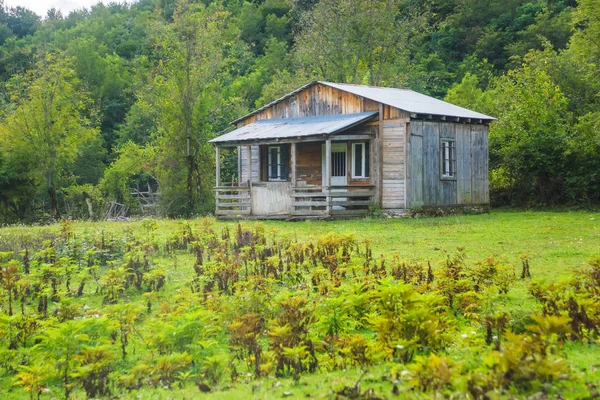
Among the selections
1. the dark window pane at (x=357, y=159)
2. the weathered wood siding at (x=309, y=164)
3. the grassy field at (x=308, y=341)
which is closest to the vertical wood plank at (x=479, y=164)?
the dark window pane at (x=357, y=159)

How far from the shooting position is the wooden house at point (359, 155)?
1013 inches

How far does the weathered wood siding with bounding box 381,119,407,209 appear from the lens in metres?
25.7

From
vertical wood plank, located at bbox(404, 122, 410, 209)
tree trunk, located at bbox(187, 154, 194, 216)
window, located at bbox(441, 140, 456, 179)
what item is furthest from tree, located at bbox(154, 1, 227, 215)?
window, located at bbox(441, 140, 456, 179)

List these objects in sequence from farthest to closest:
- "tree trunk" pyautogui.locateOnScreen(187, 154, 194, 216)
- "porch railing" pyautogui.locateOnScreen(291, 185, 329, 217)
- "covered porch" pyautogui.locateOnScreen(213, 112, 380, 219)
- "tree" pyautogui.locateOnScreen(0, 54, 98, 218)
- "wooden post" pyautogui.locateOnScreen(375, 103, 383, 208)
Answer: "tree trunk" pyautogui.locateOnScreen(187, 154, 194, 216)
"tree" pyautogui.locateOnScreen(0, 54, 98, 218)
"wooden post" pyautogui.locateOnScreen(375, 103, 383, 208)
"covered porch" pyautogui.locateOnScreen(213, 112, 380, 219)
"porch railing" pyautogui.locateOnScreen(291, 185, 329, 217)

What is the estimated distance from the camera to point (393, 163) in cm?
2595

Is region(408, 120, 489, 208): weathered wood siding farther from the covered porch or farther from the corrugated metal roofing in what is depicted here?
the covered porch

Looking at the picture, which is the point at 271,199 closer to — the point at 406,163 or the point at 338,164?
the point at 338,164

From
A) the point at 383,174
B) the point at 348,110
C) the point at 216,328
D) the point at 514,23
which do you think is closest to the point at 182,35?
the point at 348,110

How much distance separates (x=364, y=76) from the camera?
50500 mm

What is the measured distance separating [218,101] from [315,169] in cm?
1084

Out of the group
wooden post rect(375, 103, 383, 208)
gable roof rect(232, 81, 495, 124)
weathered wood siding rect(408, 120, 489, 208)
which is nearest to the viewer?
weathered wood siding rect(408, 120, 489, 208)

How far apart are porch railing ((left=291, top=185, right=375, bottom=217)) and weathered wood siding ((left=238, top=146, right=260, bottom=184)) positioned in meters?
4.19

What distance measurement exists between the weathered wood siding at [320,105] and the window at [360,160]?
1.46 metres

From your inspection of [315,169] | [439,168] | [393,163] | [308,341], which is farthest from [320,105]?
[308,341]
